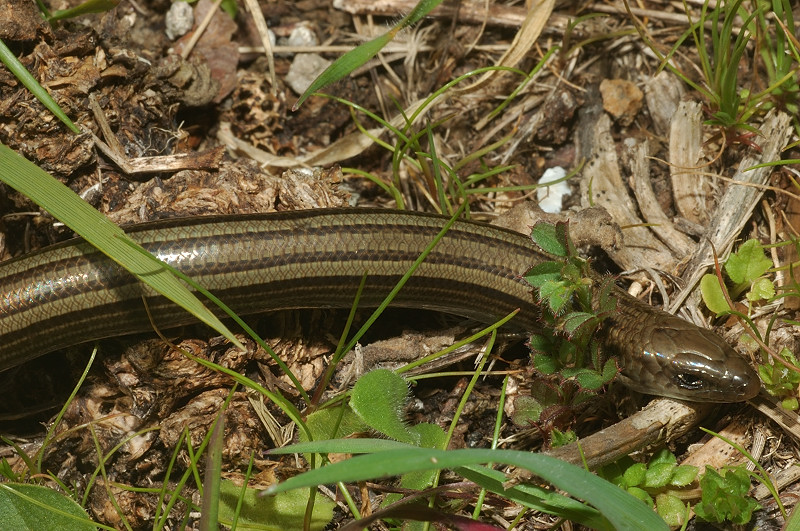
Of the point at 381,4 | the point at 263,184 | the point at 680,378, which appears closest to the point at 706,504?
the point at 680,378

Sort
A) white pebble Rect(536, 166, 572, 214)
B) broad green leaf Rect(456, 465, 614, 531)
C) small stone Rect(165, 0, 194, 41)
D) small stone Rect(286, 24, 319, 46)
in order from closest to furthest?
broad green leaf Rect(456, 465, 614, 531) < white pebble Rect(536, 166, 572, 214) < small stone Rect(165, 0, 194, 41) < small stone Rect(286, 24, 319, 46)

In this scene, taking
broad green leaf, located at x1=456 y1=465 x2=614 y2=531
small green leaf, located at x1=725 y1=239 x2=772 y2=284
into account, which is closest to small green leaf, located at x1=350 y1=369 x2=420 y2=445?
broad green leaf, located at x1=456 y1=465 x2=614 y2=531

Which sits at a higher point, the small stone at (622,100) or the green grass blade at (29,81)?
the green grass blade at (29,81)

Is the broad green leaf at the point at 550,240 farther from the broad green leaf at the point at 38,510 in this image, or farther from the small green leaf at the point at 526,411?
the broad green leaf at the point at 38,510

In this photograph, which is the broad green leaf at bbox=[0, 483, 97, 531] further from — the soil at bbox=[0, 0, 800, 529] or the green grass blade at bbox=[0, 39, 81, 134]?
the green grass blade at bbox=[0, 39, 81, 134]

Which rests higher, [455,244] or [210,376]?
[455,244]

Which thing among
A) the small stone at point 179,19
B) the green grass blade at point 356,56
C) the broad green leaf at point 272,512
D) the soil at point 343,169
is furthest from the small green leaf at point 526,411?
the small stone at point 179,19

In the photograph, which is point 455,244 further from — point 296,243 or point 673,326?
point 673,326
